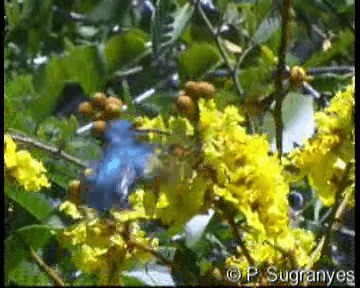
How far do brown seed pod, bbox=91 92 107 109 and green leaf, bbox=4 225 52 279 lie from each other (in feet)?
0.27

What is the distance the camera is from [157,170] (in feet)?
1.71

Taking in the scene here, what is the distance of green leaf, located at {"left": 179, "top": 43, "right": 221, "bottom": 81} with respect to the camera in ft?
2.24

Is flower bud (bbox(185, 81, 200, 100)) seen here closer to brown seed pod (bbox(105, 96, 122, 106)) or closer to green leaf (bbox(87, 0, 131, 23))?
brown seed pod (bbox(105, 96, 122, 106))

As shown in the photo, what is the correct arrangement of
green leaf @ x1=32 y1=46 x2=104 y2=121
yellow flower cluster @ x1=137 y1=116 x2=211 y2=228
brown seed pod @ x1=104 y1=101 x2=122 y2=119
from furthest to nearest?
green leaf @ x1=32 y1=46 x2=104 y2=121 → brown seed pod @ x1=104 y1=101 x2=122 y2=119 → yellow flower cluster @ x1=137 y1=116 x2=211 y2=228

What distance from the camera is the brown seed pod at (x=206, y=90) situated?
60 centimetres

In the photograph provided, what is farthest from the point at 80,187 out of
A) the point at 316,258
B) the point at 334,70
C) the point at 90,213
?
the point at 334,70

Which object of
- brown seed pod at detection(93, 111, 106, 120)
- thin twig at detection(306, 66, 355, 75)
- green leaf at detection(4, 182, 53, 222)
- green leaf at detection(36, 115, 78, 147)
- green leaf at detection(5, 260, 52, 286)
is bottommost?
thin twig at detection(306, 66, 355, 75)

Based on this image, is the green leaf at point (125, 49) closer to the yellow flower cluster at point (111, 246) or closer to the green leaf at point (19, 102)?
the green leaf at point (19, 102)

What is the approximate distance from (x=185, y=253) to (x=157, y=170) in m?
0.06

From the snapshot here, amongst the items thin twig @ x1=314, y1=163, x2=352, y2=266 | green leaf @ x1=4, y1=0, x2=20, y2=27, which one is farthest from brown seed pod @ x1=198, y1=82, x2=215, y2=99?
green leaf @ x1=4, y1=0, x2=20, y2=27

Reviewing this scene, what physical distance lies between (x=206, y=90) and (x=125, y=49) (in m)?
0.18

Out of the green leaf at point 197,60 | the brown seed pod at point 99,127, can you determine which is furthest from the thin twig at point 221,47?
the brown seed pod at point 99,127

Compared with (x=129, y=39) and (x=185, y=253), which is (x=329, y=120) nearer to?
(x=185, y=253)

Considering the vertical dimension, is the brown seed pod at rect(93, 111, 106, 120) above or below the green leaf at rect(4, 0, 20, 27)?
above
